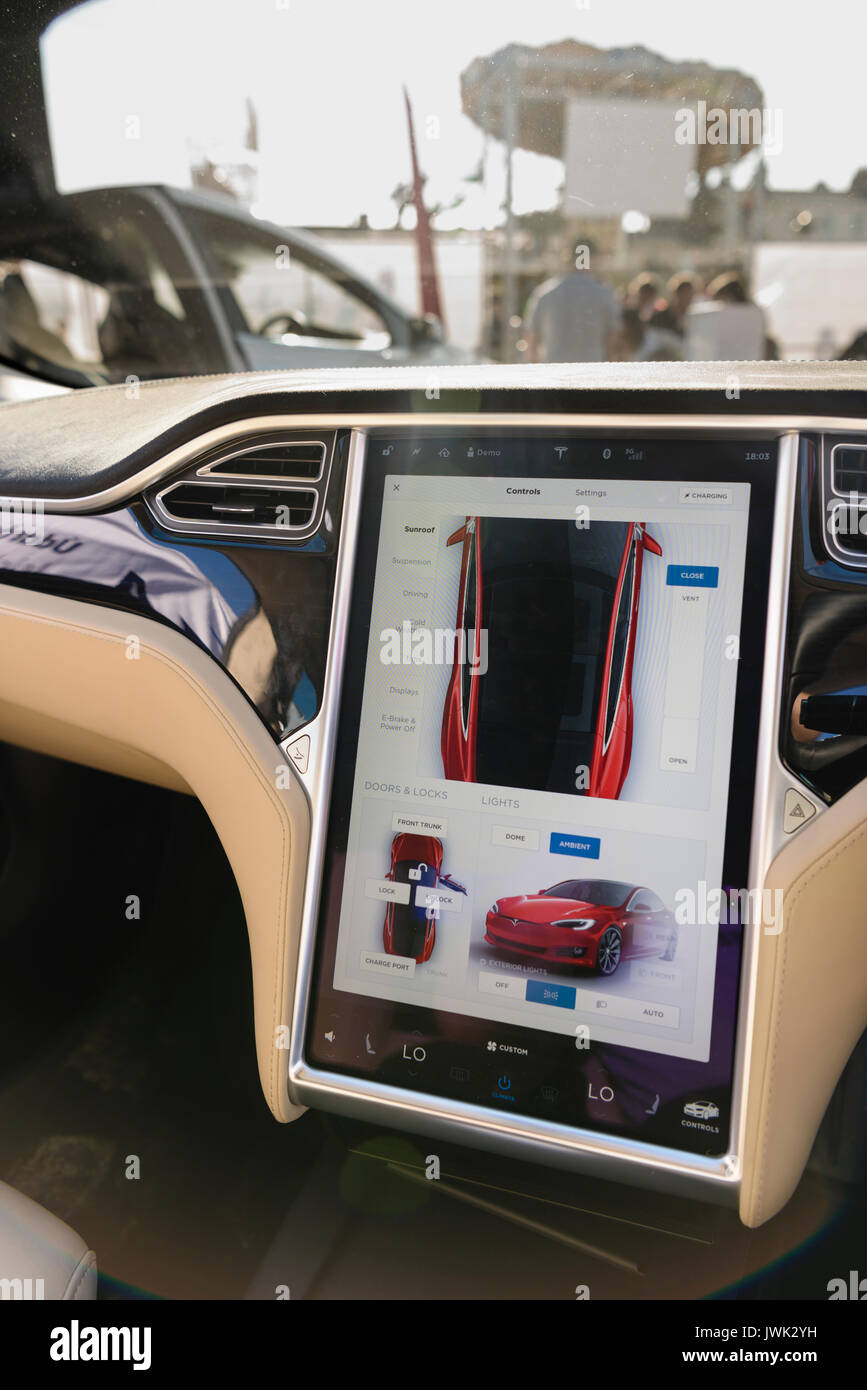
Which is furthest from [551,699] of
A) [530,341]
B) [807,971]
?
[530,341]

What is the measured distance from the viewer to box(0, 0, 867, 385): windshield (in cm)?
178

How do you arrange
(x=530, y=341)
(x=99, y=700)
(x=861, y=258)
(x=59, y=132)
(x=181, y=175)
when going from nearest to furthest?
1. (x=99, y=700)
2. (x=59, y=132)
3. (x=181, y=175)
4. (x=861, y=258)
5. (x=530, y=341)

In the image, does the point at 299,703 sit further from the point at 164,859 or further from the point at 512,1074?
the point at 164,859

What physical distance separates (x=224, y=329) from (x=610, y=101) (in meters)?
1.61

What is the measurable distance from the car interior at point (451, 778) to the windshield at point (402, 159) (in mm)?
15

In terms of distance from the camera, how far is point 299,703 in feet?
3.78

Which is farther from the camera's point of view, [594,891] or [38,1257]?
[594,891]

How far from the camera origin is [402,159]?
194 centimetres

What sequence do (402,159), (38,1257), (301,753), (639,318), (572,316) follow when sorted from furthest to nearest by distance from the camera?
(639,318), (572,316), (402,159), (301,753), (38,1257)

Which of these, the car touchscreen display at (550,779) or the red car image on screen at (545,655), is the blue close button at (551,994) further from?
the red car image on screen at (545,655)

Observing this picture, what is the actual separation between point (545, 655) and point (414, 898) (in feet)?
1.04

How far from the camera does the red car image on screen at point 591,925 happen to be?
99 centimetres

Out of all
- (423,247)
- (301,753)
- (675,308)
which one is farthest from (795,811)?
(675,308)

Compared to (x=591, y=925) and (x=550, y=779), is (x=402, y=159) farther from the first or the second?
(x=591, y=925)
